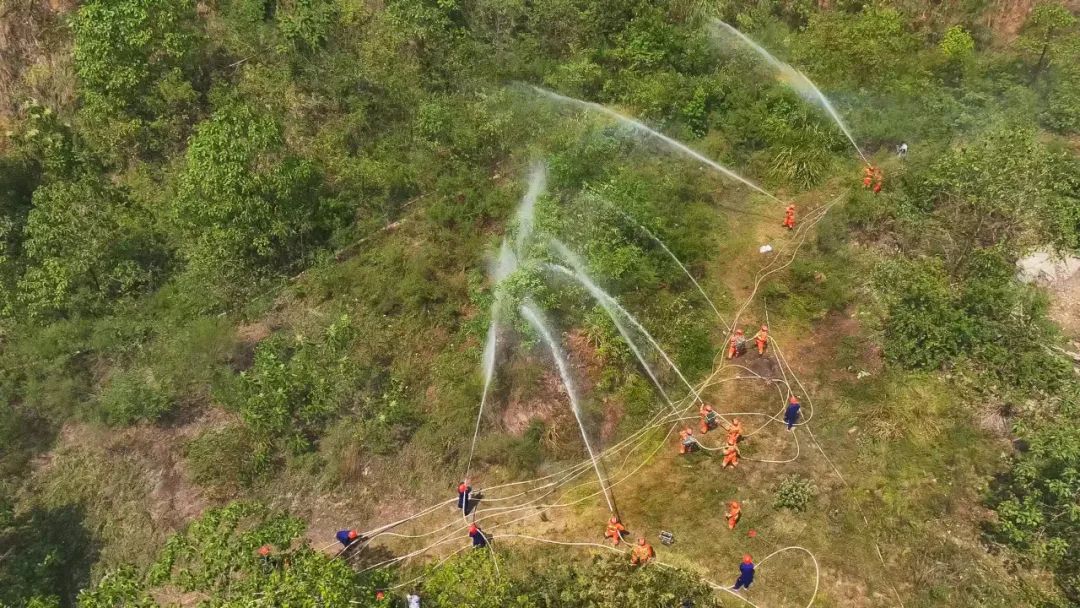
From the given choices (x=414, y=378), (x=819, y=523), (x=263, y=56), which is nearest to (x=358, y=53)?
(x=263, y=56)

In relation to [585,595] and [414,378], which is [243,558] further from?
[414,378]

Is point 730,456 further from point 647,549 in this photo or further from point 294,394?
point 294,394

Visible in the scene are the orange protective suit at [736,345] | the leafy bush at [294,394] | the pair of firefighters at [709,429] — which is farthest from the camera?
the orange protective suit at [736,345]

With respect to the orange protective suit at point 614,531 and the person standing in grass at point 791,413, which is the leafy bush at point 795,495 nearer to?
the person standing in grass at point 791,413

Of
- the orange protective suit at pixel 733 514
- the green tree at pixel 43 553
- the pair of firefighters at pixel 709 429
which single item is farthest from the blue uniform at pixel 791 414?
the green tree at pixel 43 553

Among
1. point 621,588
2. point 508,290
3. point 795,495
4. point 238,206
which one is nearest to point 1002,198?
point 795,495

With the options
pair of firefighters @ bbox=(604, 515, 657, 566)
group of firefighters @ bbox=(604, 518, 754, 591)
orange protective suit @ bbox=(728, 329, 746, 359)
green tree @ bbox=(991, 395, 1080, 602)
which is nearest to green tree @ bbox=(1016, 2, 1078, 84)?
orange protective suit @ bbox=(728, 329, 746, 359)
